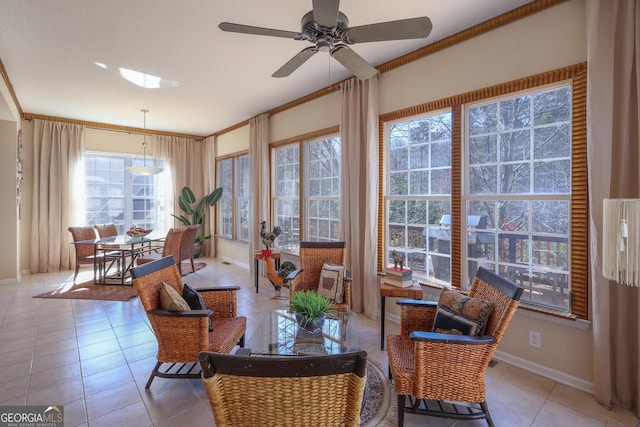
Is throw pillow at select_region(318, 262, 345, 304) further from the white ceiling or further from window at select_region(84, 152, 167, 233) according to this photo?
window at select_region(84, 152, 167, 233)

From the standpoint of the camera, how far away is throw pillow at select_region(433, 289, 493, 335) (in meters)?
1.95

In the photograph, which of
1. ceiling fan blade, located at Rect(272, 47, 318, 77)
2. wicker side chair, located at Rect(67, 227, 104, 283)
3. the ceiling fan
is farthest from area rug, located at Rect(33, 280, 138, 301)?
the ceiling fan

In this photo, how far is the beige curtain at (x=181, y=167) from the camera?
726 cm

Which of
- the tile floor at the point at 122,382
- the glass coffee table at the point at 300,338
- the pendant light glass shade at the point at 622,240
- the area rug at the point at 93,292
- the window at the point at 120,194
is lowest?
the tile floor at the point at 122,382

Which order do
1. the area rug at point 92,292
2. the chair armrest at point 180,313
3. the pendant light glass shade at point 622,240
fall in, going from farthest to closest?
the area rug at point 92,292 < the chair armrest at point 180,313 < the pendant light glass shade at point 622,240

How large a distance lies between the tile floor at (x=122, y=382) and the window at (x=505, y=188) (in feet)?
2.12

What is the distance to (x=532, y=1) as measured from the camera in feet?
8.20

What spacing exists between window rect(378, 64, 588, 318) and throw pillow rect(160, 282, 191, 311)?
2372mm

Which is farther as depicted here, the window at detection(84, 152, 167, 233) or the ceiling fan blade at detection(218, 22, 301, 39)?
the window at detection(84, 152, 167, 233)

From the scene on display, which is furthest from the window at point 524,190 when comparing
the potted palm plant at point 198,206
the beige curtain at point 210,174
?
the beige curtain at point 210,174

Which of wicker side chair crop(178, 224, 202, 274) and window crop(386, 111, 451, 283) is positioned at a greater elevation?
window crop(386, 111, 451, 283)

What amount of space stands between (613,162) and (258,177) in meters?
4.74

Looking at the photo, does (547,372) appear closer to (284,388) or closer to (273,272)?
(284,388)

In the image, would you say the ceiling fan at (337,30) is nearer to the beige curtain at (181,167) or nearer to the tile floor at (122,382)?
the tile floor at (122,382)
